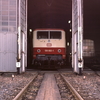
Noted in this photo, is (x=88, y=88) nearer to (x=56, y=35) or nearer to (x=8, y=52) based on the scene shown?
(x=8, y=52)

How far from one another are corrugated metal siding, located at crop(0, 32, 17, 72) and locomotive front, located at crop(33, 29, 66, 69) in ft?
9.44

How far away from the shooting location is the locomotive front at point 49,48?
15719mm

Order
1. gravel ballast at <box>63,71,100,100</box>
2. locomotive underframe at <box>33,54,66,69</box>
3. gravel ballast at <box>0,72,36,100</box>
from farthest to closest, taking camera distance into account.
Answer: locomotive underframe at <box>33,54,66,69</box>
gravel ballast at <box>0,72,36,100</box>
gravel ballast at <box>63,71,100,100</box>

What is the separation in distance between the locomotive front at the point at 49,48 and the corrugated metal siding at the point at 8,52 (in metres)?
2.88

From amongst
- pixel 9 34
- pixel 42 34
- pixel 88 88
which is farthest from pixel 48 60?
pixel 88 88

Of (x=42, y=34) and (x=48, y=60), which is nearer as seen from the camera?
(x=48, y=60)

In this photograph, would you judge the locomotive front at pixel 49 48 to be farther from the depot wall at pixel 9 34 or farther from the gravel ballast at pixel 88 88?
the gravel ballast at pixel 88 88

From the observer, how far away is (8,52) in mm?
12898

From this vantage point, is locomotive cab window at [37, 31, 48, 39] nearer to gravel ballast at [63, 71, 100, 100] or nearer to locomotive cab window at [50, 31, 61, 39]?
locomotive cab window at [50, 31, 61, 39]

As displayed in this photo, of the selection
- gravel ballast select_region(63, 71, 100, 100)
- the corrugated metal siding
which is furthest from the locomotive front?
gravel ballast select_region(63, 71, 100, 100)

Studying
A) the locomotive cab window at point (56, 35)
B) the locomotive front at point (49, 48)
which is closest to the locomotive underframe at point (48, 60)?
the locomotive front at point (49, 48)

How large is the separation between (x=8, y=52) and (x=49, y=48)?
13.1ft

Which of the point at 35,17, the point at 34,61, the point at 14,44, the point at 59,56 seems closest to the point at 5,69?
the point at 14,44

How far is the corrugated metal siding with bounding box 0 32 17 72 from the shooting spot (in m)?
12.9
